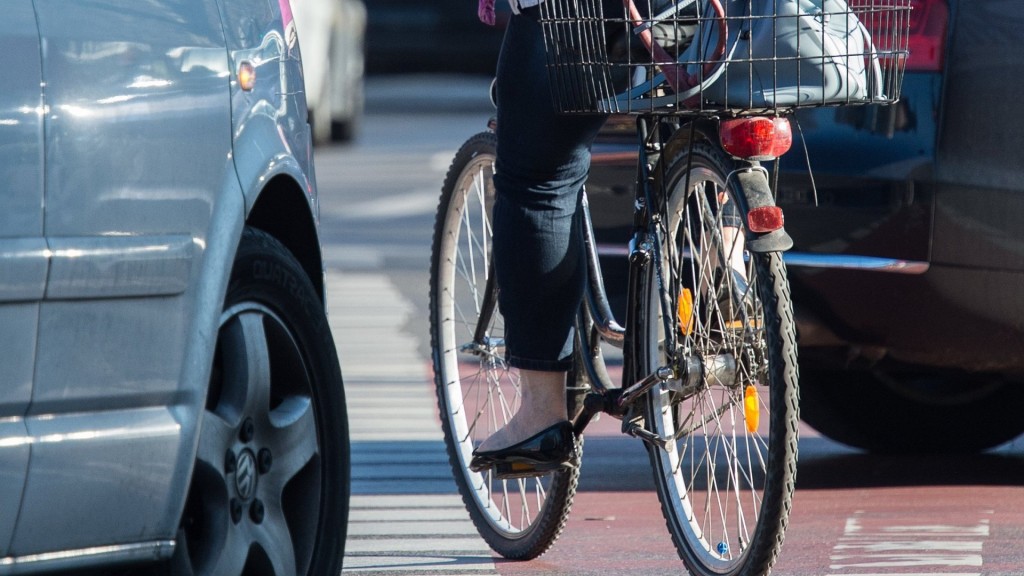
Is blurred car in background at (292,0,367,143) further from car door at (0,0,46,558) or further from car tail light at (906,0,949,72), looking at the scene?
car door at (0,0,46,558)

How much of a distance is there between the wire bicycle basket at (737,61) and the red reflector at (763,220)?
175mm

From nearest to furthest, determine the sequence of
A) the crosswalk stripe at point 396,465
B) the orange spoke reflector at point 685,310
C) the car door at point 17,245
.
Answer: the car door at point 17,245 → the orange spoke reflector at point 685,310 → the crosswalk stripe at point 396,465

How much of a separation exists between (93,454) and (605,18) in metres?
1.23

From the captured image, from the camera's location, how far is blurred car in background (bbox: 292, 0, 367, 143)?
16672mm

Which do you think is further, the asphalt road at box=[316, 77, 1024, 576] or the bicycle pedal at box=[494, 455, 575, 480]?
the asphalt road at box=[316, 77, 1024, 576]

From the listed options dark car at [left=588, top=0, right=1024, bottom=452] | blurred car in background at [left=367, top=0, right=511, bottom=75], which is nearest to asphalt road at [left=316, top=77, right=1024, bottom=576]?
dark car at [left=588, top=0, right=1024, bottom=452]

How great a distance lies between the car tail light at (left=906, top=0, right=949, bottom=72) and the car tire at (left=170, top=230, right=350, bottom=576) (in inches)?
68.8

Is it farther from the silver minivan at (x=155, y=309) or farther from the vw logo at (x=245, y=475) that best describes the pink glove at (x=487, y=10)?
the vw logo at (x=245, y=475)

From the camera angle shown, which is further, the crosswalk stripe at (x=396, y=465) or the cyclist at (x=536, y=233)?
the crosswalk stripe at (x=396, y=465)

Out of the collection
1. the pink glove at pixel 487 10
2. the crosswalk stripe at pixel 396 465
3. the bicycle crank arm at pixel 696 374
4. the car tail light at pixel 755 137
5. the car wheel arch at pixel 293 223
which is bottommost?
the crosswalk stripe at pixel 396 465

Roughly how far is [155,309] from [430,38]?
70.0 feet

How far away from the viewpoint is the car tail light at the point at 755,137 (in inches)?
132

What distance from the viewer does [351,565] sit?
13.8ft

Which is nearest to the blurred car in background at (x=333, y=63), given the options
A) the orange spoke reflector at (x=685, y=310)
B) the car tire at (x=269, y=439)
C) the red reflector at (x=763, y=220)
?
the orange spoke reflector at (x=685, y=310)
